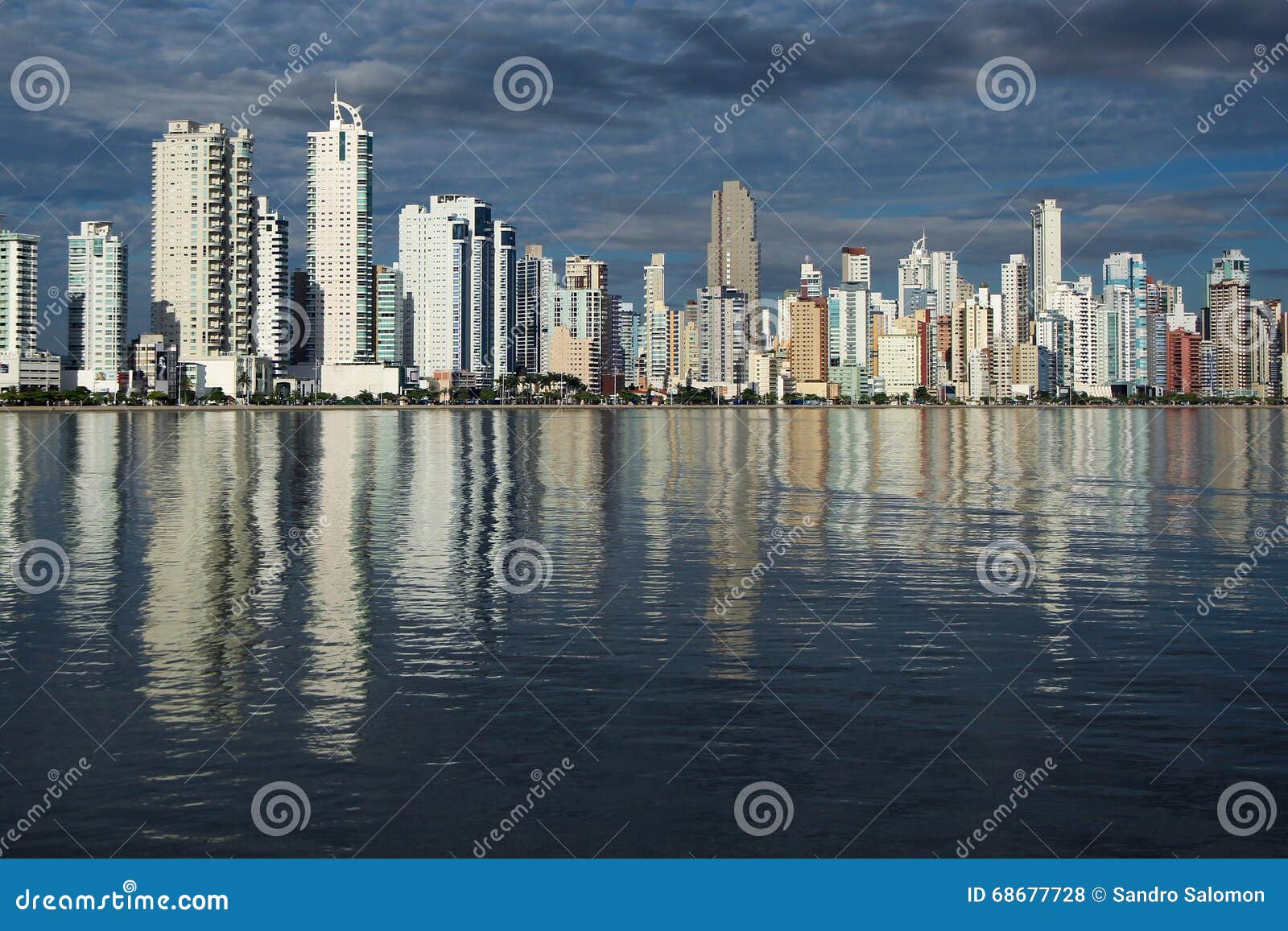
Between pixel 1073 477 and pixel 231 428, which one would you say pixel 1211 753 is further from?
pixel 231 428

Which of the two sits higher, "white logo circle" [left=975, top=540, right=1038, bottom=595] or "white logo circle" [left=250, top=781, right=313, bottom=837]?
"white logo circle" [left=975, top=540, right=1038, bottom=595]

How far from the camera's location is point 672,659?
23.5 metres

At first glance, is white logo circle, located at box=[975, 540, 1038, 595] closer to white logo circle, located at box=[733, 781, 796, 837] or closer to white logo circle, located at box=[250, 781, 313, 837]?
white logo circle, located at box=[733, 781, 796, 837]

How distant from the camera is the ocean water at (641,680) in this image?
15.5 meters

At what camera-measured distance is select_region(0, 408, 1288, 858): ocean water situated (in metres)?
15.5

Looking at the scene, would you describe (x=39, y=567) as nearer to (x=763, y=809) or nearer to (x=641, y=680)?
(x=641, y=680)

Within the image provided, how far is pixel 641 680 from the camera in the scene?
2192 centimetres

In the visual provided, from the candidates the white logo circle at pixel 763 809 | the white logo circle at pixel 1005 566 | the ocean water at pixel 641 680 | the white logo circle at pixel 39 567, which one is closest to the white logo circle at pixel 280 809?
the ocean water at pixel 641 680

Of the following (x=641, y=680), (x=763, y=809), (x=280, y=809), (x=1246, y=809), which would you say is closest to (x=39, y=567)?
(x=641, y=680)

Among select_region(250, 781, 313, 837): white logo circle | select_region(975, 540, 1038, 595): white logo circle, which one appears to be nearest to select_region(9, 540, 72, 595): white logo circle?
select_region(250, 781, 313, 837): white logo circle

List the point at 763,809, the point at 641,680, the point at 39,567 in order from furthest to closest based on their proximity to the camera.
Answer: the point at 39,567 < the point at 641,680 < the point at 763,809

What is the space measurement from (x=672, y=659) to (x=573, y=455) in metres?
66.7

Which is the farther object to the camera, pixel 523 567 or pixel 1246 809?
pixel 523 567

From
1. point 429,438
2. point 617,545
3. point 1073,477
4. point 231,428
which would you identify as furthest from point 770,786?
point 231,428
